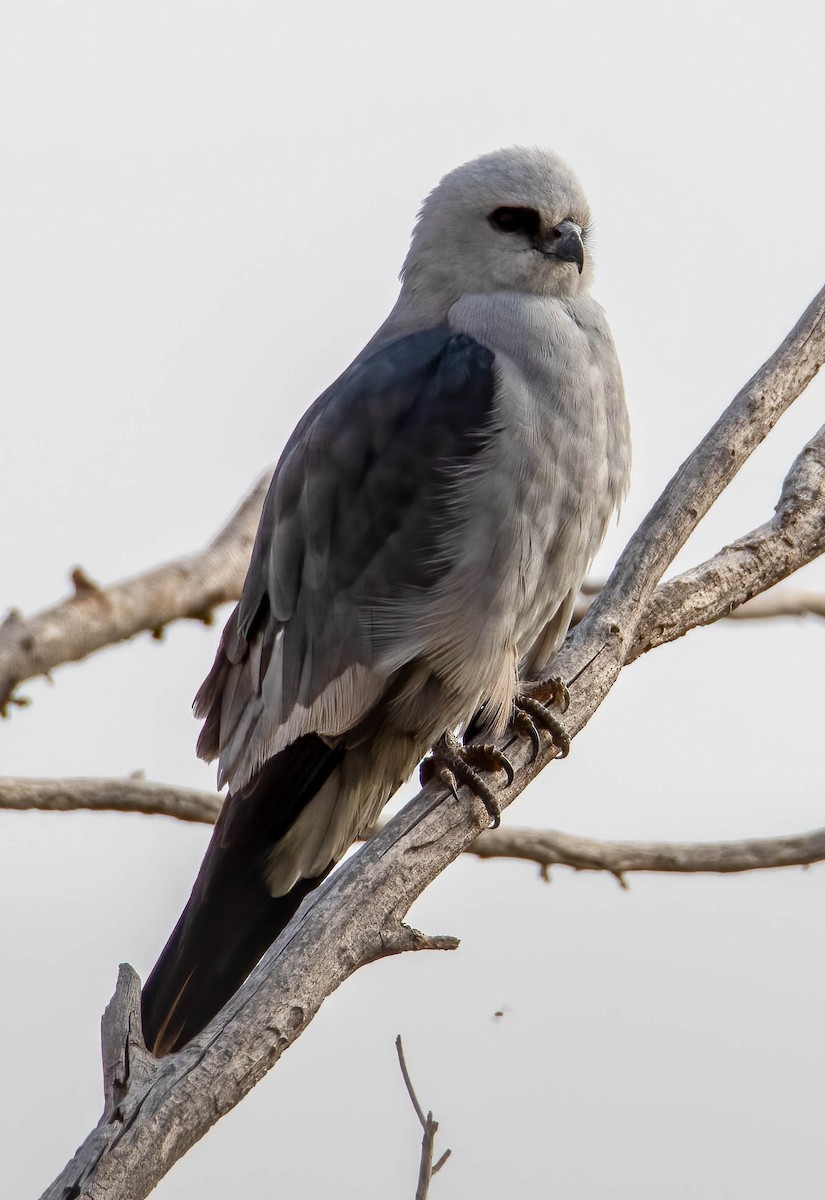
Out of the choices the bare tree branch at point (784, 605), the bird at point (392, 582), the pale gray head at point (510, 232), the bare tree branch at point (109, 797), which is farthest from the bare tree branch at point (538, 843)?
the pale gray head at point (510, 232)

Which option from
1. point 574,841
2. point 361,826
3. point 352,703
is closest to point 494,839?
point 574,841

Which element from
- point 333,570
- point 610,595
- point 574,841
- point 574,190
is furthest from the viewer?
point 574,841

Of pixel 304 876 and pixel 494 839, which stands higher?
pixel 494 839

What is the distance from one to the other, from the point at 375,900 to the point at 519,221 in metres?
2.10

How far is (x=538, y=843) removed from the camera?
4543mm

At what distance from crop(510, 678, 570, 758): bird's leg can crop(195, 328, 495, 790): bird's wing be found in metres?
0.30

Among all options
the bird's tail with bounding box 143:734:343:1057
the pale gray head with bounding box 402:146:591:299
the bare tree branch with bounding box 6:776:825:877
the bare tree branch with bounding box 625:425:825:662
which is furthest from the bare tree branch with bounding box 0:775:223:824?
the pale gray head with bounding box 402:146:591:299

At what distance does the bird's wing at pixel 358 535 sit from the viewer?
3.36 metres

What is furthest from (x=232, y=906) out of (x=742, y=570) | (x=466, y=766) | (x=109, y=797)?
(x=742, y=570)

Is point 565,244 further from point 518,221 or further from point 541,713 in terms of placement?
point 541,713

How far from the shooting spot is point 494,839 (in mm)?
4605

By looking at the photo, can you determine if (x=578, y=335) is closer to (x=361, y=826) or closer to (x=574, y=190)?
(x=574, y=190)

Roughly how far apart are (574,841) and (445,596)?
56.7 inches

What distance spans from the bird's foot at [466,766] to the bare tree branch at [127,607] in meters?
1.73
